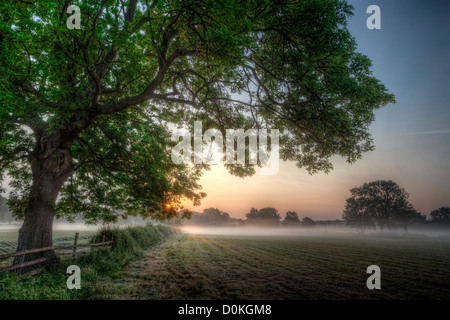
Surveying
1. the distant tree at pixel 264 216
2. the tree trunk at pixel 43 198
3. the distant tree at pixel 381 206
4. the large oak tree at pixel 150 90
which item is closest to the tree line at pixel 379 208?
the distant tree at pixel 381 206

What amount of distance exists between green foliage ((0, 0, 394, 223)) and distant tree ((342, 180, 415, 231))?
263 ft

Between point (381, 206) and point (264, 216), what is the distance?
3355 inches

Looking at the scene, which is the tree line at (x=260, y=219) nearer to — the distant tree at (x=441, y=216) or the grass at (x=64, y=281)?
the distant tree at (x=441, y=216)

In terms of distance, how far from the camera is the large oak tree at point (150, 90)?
553cm

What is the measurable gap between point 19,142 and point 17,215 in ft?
11.9

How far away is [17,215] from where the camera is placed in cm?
872

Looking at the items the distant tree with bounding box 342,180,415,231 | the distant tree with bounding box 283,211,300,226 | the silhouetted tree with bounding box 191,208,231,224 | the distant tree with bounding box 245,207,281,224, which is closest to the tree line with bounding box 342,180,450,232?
the distant tree with bounding box 342,180,415,231

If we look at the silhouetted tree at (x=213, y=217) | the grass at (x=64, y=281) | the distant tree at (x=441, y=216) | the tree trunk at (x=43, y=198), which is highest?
the tree trunk at (x=43, y=198)

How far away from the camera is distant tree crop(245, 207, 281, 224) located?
14438 centimetres

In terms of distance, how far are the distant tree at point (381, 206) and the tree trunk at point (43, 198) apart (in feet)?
284

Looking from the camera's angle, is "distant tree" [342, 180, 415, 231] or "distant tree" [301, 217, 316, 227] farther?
"distant tree" [301, 217, 316, 227]

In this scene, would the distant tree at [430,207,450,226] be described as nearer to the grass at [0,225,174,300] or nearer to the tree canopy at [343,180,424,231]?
the tree canopy at [343,180,424,231]

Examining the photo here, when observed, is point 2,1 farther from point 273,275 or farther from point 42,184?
point 273,275
